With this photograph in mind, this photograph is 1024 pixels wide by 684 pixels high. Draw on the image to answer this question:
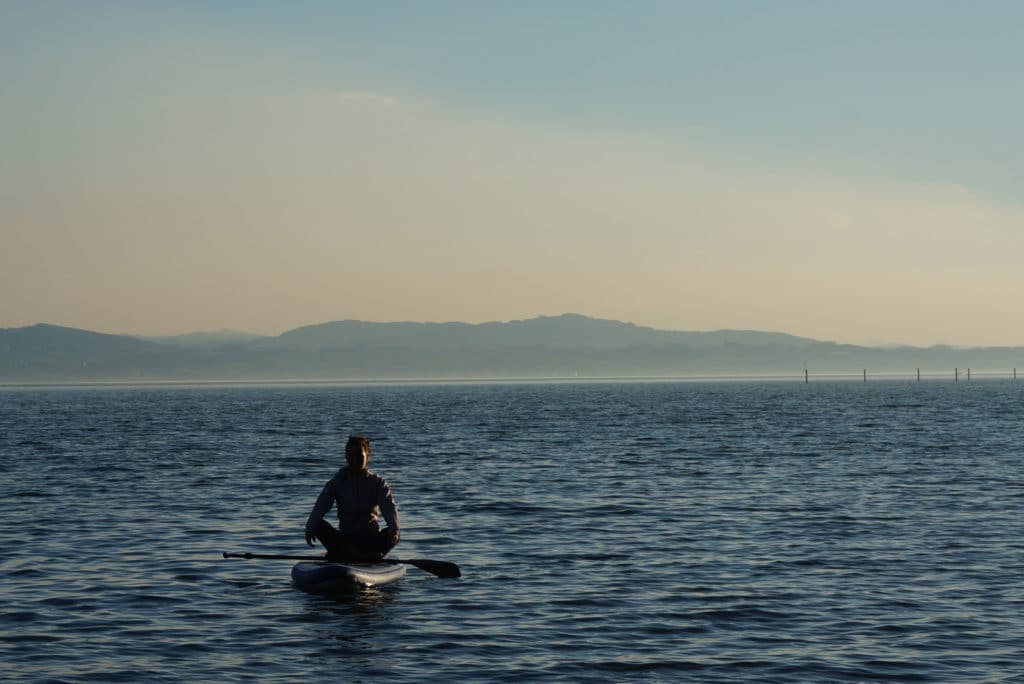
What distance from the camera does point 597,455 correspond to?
61.3 m

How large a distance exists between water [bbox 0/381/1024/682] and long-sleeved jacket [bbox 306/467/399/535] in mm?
1417

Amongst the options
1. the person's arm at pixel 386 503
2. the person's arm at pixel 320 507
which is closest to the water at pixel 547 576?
the person's arm at pixel 320 507

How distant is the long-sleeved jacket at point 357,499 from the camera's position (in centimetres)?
2245

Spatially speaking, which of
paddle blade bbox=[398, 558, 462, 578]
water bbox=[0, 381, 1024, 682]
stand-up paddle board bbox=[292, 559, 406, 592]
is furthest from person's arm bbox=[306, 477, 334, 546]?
paddle blade bbox=[398, 558, 462, 578]

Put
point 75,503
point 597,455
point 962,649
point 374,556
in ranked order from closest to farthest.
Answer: point 962,649 < point 374,556 < point 75,503 < point 597,455

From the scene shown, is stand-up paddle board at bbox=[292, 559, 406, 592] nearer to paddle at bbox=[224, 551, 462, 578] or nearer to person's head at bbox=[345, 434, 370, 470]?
paddle at bbox=[224, 551, 462, 578]

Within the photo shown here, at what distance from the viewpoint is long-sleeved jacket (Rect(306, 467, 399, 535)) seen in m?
22.5

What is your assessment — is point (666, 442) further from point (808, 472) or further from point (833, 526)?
point (833, 526)

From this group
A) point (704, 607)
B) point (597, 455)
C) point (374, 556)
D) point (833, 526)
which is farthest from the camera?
point (597, 455)

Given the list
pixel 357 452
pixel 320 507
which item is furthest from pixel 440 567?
pixel 357 452

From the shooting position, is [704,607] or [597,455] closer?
[704,607]

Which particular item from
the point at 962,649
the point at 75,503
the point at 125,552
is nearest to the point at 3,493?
the point at 75,503

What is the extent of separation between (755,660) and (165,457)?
4865 cm

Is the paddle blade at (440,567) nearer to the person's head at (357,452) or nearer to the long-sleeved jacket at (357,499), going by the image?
the long-sleeved jacket at (357,499)
